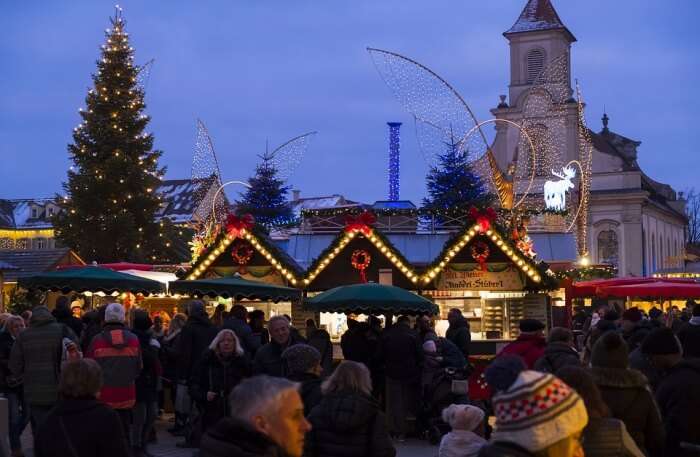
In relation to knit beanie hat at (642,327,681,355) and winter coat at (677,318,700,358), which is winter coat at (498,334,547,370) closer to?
winter coat at (677,318,700,358)

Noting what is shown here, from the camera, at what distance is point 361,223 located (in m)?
24.6

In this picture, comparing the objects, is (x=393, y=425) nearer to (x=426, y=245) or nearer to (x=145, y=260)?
(x=426, y=245)

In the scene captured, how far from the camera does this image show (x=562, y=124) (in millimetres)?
71625

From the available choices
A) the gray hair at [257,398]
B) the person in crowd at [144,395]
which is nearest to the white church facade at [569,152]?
the person in crowd at [144,395]

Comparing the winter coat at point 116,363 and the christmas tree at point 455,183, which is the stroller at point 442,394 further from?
the christmas tree at point 455,183

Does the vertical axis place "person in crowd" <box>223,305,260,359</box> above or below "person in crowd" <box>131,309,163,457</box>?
above

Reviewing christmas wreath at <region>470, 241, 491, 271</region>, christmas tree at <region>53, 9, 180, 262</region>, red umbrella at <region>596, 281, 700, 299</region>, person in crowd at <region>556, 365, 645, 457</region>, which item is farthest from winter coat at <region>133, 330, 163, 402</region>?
christmas tree at <region>53, 9, 180, 262</region>

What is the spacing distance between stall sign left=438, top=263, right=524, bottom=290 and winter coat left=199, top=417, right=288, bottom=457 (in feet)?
64.4

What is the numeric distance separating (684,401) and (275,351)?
16.7ft

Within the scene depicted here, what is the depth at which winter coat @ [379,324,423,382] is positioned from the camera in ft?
52.6

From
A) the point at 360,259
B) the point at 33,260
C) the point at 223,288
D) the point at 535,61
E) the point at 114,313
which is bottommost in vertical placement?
the point at 114,313

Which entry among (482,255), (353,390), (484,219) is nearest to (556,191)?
(482,255)

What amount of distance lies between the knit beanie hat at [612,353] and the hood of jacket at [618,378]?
0.03 metres

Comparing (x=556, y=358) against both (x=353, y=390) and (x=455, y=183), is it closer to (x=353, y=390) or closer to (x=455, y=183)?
(x=353, y=390)
